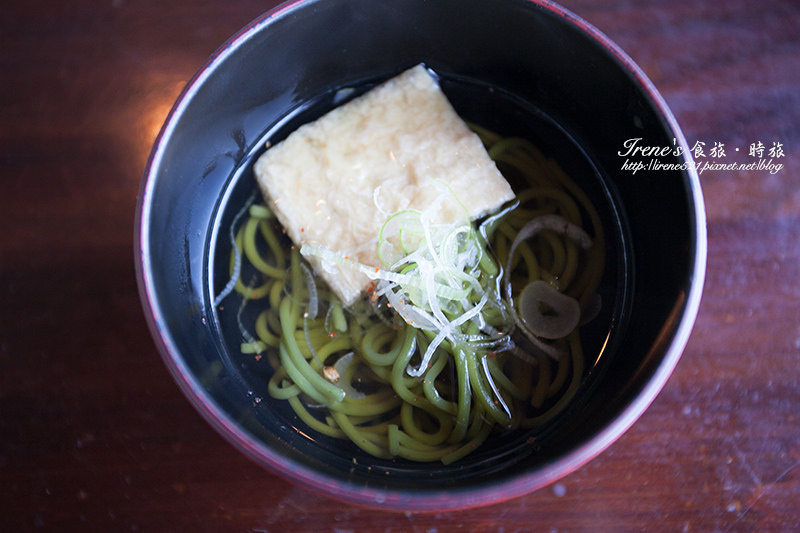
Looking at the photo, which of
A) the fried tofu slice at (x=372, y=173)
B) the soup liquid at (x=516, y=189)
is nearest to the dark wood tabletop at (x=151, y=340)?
the soup liquid at (x=516, y=189)

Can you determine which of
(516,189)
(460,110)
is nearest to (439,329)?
(516,189)

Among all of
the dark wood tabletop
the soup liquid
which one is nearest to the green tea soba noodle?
the soup liquid

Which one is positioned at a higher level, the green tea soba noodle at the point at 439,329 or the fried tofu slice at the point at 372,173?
the fried tofu slice at the point at 372,173

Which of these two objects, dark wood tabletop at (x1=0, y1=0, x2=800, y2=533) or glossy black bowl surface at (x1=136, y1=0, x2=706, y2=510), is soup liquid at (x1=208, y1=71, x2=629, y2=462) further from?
dark wood tabletop at (x1=0, y1=0, x2=800, y2=533)

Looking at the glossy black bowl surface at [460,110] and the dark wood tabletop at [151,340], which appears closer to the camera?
the glossy black bowl surface at [460,110]

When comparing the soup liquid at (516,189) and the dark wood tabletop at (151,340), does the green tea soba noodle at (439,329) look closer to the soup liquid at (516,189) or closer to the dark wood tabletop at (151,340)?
the soup liquid at (516,189)

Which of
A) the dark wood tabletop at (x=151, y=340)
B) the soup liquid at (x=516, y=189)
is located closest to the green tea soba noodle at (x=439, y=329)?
the soup liquid at (x=516, y=189)
